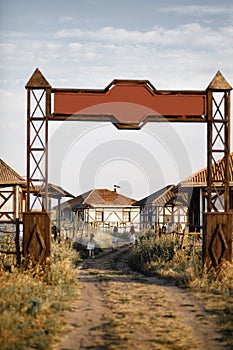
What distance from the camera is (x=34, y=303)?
939cm

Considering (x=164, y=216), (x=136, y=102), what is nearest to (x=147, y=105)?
(x=136, y=102)

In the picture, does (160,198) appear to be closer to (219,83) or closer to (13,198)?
(13,198)

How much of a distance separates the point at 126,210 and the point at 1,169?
30905 millimetres

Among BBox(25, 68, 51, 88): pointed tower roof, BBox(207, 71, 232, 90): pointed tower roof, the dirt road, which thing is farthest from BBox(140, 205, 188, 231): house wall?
the dirt road

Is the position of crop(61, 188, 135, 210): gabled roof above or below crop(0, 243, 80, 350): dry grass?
above

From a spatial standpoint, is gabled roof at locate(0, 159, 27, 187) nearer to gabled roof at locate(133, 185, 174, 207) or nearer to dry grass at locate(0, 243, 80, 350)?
gabled roof at locate(133, 185, 174, 207)

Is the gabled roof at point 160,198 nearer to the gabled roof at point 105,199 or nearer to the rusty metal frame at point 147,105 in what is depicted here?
the gabled roof at point 105,199

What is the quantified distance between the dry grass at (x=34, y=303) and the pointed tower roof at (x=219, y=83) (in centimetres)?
577

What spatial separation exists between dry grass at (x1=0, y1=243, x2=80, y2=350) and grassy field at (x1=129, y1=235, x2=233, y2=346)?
2582mm

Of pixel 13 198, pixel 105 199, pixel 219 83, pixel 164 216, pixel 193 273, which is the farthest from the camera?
pixel 105 199

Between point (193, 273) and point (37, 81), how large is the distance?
6090 mm

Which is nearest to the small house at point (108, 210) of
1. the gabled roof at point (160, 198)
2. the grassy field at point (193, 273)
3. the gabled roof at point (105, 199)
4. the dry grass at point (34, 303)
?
the gabled roof at point (105, 199)

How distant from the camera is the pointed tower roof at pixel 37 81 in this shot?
14711 mm

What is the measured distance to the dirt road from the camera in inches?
313
